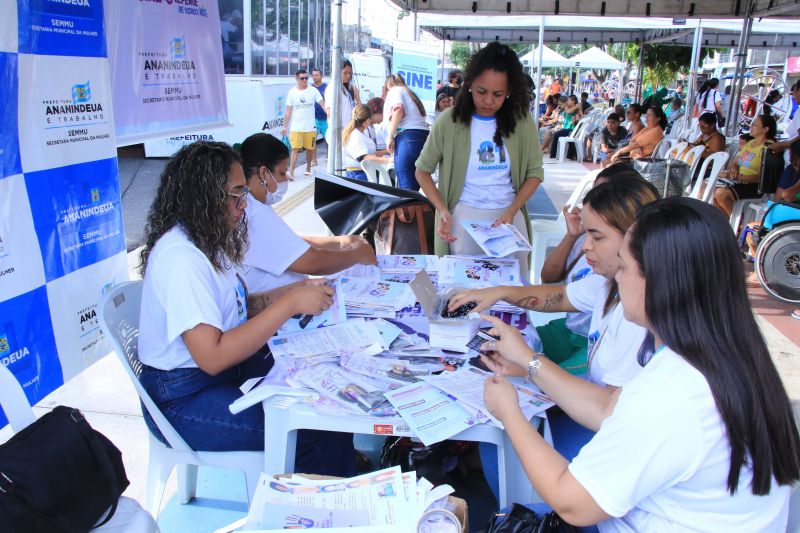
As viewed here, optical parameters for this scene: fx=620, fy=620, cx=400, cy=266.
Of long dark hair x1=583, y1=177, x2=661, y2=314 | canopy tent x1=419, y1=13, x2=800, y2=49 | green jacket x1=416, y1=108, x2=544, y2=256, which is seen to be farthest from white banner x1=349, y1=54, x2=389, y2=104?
long dark hair x1=583, y1=177, x2=661, y2=314

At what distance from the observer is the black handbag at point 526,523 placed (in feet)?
4.22

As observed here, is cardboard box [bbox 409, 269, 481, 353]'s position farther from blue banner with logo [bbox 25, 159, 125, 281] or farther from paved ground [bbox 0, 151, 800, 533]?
blue banner with logo [bbox 25, 159, 125, 281]

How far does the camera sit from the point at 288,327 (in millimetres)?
2021

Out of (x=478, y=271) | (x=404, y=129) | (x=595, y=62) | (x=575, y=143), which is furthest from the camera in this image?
(x=595, y=62)

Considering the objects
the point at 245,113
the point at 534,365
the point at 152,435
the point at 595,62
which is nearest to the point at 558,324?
the point at 534,365

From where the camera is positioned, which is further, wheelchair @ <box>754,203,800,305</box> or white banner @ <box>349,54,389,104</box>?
white banner @ <box>349,54,389,104</box>

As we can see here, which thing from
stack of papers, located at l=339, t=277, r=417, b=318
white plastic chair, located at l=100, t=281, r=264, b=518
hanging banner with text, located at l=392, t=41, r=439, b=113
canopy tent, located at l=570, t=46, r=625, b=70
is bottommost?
white plastic chair, located at l=100, t=281, r=264, b=518

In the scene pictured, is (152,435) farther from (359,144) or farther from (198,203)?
(359,144)

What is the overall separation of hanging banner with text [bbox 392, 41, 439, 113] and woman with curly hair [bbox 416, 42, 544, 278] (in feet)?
15.7

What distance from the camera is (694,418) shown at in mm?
1035

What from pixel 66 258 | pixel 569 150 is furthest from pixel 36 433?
pixel 569 150

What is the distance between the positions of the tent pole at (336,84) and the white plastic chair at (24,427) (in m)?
4.03

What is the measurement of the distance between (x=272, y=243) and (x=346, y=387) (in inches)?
35.4

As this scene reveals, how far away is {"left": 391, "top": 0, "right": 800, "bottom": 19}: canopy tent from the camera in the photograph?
22.3 ft
